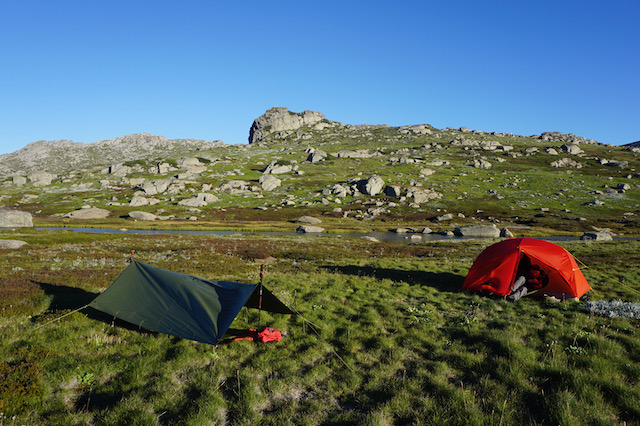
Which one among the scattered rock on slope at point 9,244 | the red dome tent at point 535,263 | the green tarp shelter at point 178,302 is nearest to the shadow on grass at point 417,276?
the red dome tent at point 535,263

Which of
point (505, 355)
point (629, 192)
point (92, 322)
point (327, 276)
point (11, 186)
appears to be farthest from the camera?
point (11, 186)

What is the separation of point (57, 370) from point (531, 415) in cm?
1133

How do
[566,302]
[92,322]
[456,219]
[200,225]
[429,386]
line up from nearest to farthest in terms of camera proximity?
1. [429,386]
2. [92,322]
3. [566,302]
4. [200,225]
5. [456,219]

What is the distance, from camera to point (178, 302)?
407 inches

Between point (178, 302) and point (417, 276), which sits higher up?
point (178, 302)

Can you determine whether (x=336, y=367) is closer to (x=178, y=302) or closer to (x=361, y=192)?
(x=178, y=302)

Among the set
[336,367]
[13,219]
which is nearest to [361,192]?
[13,219]

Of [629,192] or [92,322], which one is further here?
[629,192]

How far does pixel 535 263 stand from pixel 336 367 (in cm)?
1360

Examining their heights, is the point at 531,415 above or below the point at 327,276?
above

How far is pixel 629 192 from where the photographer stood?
5084 inches

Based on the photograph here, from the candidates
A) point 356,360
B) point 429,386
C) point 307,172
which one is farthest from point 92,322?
point 307,172

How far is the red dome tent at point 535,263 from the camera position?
599 inches

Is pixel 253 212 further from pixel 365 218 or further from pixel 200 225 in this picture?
pixel 365 218
